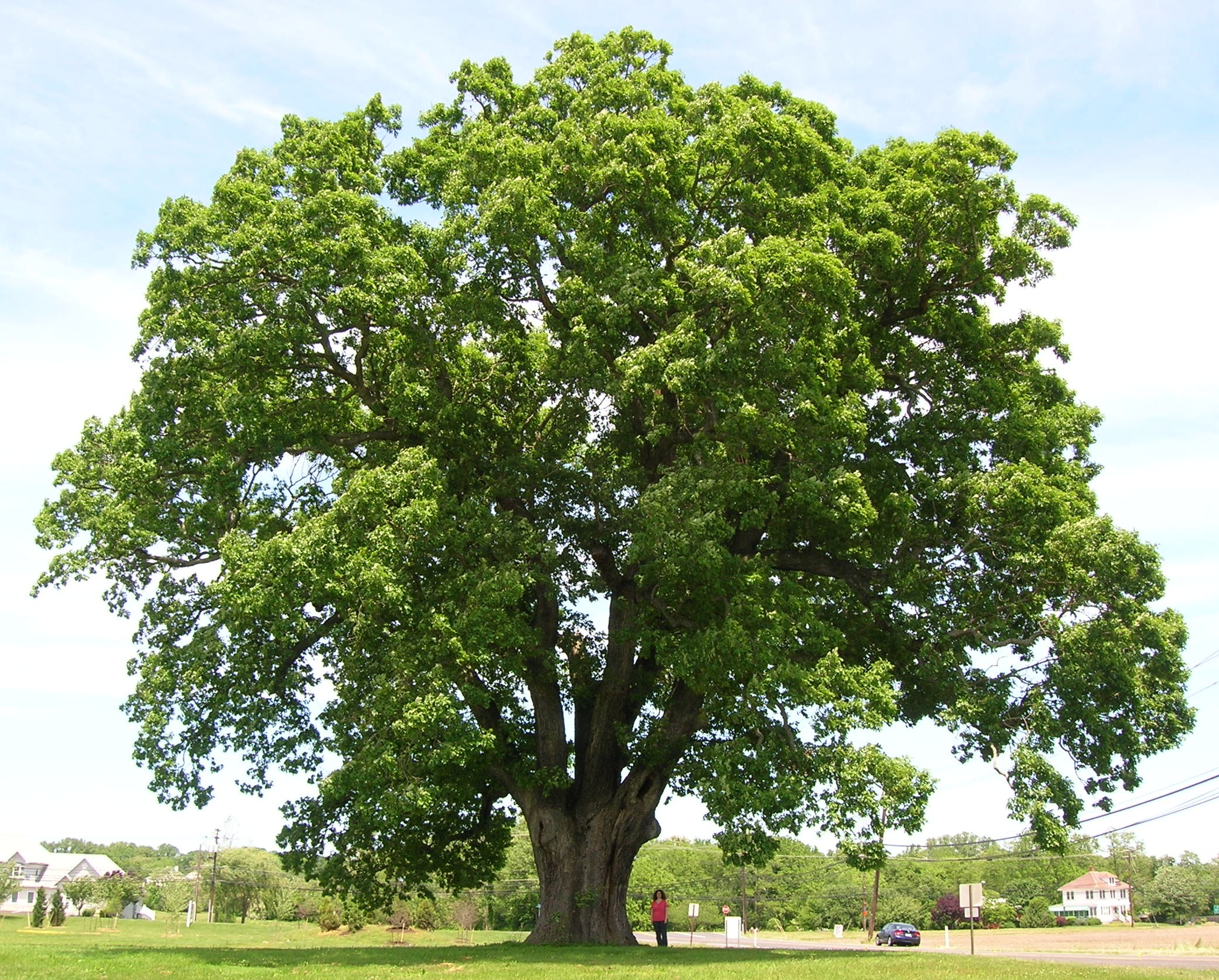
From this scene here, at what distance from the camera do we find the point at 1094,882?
102875 mm

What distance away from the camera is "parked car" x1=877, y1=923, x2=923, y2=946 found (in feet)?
152

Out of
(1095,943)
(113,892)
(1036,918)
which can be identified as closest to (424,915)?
(113,892)

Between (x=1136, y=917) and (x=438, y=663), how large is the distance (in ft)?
306

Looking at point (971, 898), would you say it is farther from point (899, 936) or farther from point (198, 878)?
point (198, 878)

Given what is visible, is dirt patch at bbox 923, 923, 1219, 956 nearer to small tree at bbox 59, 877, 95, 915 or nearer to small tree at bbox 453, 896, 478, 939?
small tree at bbox 453, 896, 478, 939

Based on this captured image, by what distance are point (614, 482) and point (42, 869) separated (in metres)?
86.1

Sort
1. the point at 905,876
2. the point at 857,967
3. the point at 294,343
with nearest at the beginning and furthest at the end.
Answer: the point at 857,967
the point at 294,343
the point at 905,876

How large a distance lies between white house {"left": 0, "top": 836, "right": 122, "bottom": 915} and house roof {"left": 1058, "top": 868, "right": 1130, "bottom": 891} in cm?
9196

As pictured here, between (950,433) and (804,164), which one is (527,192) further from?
(950,433)

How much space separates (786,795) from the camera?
1545 centimetres

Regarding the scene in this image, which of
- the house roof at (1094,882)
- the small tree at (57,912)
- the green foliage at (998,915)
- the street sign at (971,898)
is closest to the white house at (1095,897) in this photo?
the house roof at (1094,882)

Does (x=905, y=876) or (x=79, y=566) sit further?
(x=905, y=876)

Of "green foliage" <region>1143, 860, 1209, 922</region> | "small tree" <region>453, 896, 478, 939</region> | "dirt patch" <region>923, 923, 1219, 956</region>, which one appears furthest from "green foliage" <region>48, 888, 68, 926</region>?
"green foliage" <region>1143, 860, 1209, 922</region>

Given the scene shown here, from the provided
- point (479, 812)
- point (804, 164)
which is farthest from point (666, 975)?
point (804, 164)
